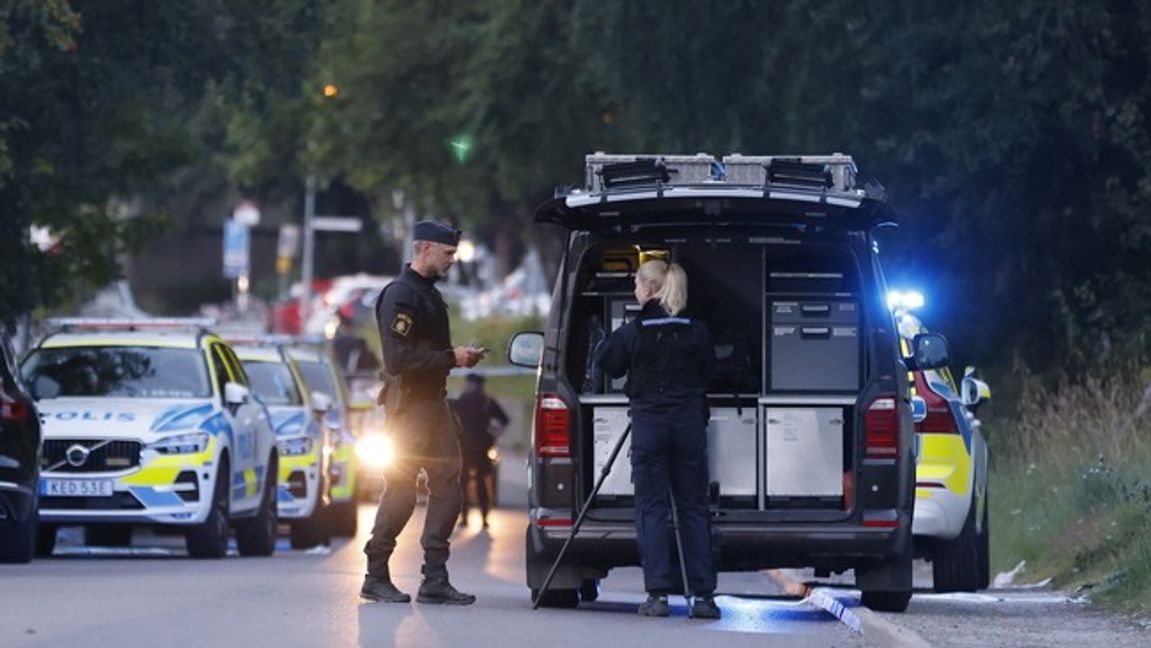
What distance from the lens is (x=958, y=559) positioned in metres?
18.8

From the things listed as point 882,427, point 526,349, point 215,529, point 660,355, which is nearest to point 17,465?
point 215,529

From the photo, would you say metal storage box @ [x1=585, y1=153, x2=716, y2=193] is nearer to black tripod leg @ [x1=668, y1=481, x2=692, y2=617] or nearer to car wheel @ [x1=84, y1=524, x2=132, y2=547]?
black tripod leg @ [x1=668, y1=481, x2=692, y2=617]

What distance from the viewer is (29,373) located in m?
22.7

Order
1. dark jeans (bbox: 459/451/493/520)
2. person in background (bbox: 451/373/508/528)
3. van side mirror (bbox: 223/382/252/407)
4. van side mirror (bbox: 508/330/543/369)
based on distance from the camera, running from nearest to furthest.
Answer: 1. van side mirror (bbox: 508/330/543/369)
2. van side mirror (bbox: 223/382/252/407)
3. dark jeans (bbox: 459/451/493/520)
4. person in background (bbox: 451/373/508/528)

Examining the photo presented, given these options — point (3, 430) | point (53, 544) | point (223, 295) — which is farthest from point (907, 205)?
point (223, 295)

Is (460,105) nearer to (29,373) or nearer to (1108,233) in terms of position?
(1108,233)

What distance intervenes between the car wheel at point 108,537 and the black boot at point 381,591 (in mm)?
9858

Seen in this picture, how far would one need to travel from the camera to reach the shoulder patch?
15633 mm

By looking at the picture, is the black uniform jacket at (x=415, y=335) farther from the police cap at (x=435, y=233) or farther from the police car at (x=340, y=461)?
the police car at (x=340, y=461)

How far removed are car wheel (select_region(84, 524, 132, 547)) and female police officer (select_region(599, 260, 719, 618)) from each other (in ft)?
35.9

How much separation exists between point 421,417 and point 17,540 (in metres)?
5.26

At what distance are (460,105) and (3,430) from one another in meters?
22.9

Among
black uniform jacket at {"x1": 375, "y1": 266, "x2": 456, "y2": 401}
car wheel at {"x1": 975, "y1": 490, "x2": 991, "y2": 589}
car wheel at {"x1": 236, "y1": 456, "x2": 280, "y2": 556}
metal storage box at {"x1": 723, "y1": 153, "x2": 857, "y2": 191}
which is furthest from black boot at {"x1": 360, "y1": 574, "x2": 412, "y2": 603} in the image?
car wheel at {"x1": 236, "y1": 456, "x2": 280, "y2": 556}

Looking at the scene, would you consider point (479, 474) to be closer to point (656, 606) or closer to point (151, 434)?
point (151, 434)
